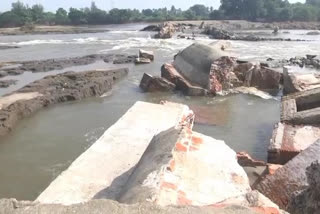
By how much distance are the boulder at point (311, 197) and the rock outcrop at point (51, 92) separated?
6.76 meters

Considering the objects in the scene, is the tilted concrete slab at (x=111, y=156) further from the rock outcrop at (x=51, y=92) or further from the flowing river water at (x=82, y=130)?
the rock outcrop at (x=51, y=92)

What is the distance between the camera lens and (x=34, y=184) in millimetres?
6152

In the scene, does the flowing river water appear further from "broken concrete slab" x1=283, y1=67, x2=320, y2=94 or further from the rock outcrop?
"broken concrete slab" x1=283, y1=67, x2=320, y2=94

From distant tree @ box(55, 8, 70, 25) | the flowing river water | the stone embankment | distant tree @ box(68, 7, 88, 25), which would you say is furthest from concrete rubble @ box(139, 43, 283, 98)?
distant tree @ box(55, 8, 70, 25)

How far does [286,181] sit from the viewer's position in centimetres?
432

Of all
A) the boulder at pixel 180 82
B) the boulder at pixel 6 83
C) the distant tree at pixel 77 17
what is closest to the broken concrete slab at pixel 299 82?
the boulder at pixel 180 82

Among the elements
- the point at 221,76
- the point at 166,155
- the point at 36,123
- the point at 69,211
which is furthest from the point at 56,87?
the point at 69,211

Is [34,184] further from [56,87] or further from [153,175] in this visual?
[56,87]

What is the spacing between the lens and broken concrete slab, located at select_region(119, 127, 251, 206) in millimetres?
3283

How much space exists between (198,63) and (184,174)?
8.68 m

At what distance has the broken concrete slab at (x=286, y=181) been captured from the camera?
422 cm

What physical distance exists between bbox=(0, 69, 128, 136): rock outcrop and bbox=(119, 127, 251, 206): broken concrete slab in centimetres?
535

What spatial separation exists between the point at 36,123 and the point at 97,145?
12.5ft

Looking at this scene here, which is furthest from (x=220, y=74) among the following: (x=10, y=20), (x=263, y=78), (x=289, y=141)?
(x=10, y=20)
